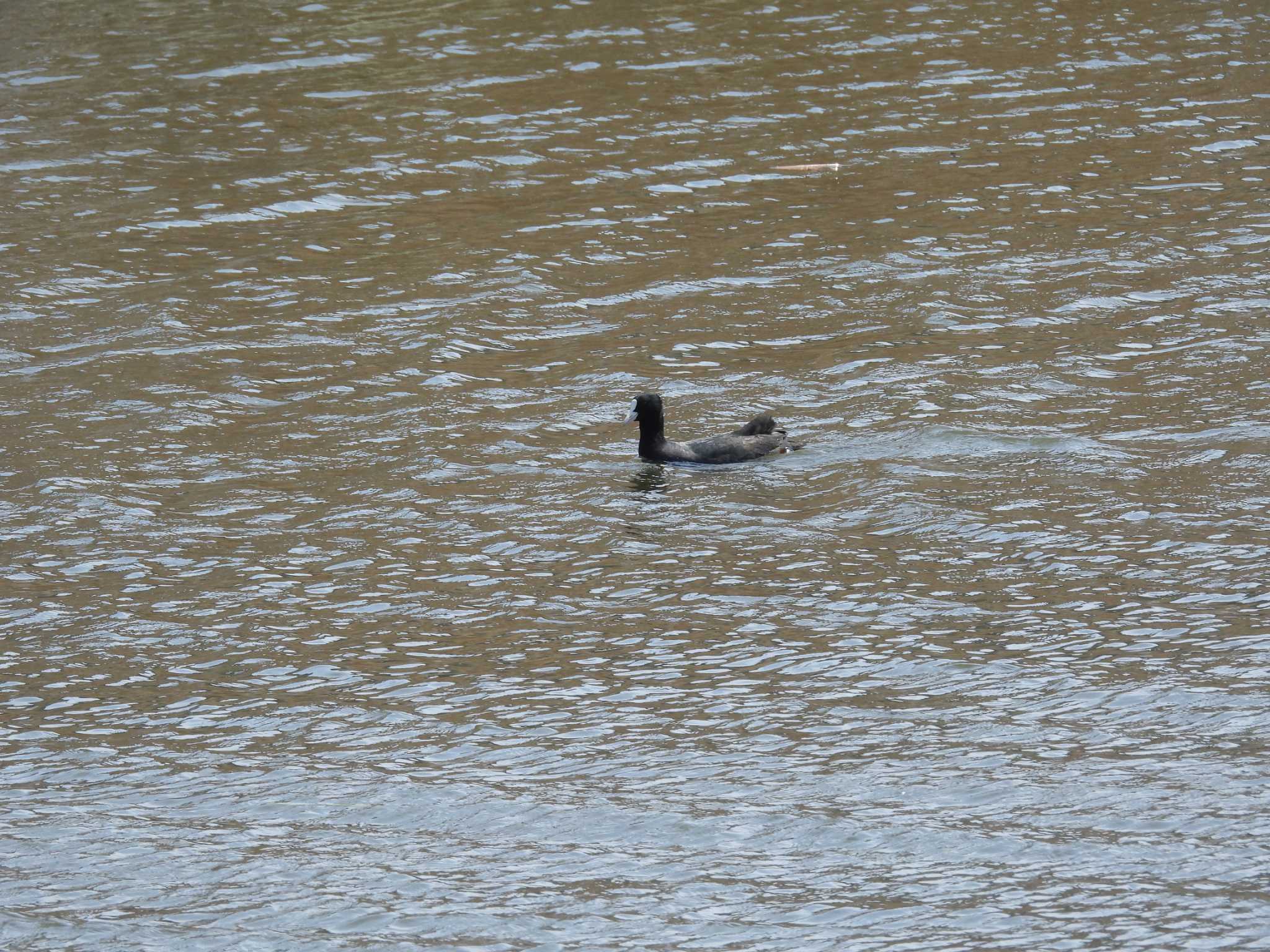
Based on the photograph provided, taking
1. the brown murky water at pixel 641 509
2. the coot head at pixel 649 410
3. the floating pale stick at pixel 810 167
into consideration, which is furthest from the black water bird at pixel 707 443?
the floating pale stick at pixel 810 167

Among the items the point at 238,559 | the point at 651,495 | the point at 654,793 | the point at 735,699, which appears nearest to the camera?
the point at 654,793

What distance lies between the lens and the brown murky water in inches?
381

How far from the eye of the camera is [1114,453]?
592 inches

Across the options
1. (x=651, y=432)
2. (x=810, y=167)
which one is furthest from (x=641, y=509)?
(x=810, y=167)

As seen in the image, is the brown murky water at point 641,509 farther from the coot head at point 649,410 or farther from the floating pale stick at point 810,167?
the coot head at point 649,410

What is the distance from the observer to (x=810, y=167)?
2381cm

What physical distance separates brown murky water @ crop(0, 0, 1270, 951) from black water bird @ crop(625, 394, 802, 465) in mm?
187

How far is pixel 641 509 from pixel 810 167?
1001 centimetres

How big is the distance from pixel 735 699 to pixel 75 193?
15561mm

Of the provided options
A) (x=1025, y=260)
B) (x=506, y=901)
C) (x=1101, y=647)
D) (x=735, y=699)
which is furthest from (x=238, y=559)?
(x=1025, y=260)

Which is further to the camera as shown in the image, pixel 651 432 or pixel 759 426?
pixel 651 432

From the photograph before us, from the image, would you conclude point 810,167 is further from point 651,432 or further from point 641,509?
point 641,509

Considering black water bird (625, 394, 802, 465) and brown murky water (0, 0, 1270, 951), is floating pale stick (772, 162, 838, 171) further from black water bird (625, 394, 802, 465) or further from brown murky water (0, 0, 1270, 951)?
black water bird (625, 394, 802, 465)

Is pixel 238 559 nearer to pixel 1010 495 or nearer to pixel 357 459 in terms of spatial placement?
pixel 357 459
